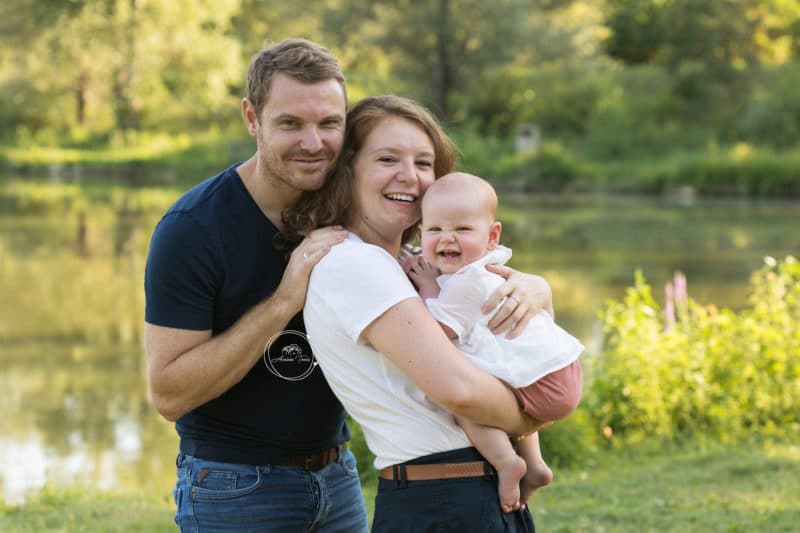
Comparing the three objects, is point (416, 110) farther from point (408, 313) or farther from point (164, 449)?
point (164, 449)

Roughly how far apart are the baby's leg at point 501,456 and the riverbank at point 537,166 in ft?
67.1

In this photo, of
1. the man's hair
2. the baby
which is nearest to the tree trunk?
the man's hair

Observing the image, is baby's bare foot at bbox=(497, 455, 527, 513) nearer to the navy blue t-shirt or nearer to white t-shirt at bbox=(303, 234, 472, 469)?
white t-shirt at bbox=(303, 234, 472, 469)

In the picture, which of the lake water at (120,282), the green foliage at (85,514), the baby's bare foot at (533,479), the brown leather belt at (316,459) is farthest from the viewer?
the lake water at (120,282)

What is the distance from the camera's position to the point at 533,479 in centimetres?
259

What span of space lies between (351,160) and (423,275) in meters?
0.34

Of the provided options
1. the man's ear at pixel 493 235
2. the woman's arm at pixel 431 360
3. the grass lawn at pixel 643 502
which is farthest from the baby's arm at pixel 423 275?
the grass lawn at pixel 643 502

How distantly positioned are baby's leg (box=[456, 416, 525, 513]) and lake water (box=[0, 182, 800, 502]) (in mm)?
3827

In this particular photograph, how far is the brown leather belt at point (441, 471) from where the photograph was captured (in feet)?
7.93

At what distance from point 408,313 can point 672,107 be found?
29528mm

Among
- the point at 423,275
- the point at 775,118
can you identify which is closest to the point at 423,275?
the point at 423,275

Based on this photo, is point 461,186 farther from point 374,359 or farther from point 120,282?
point 120,282

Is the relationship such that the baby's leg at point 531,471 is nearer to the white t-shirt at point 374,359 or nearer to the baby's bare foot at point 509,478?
the baby's bare foot at point 509,478

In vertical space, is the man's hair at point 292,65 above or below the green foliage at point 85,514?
above
